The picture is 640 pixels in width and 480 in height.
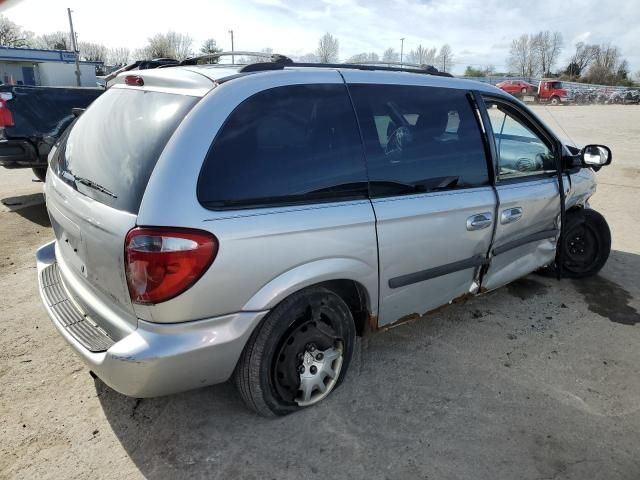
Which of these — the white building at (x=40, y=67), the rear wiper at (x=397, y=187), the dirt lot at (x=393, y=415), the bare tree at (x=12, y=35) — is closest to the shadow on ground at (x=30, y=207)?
the dirt lot at (x=393, y=415)

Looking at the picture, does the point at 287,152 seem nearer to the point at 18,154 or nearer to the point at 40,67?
the point at 18,154

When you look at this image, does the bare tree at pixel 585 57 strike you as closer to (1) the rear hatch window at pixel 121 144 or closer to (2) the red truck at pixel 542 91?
(2) the red truck at pixel 542 91

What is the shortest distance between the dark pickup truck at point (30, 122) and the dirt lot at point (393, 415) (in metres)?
3.39

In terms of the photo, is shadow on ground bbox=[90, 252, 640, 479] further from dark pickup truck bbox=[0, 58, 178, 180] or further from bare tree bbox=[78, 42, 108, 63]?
bare tree bbox=[78, 42, 108, 63]

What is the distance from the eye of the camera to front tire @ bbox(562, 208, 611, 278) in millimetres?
4480

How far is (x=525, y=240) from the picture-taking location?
359 cm

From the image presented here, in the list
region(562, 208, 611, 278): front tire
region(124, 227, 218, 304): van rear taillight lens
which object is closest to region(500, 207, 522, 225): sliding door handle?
region(562, 208, 611, 278): front tire

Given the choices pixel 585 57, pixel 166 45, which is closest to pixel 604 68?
pixel 585 57

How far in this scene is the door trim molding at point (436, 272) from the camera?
274 cm

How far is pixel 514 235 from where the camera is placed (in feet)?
11.3

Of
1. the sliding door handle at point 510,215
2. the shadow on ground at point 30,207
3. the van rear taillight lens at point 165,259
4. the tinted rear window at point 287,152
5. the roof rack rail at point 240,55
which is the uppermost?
the roof rack rail at point 240,55

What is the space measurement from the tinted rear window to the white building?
172 feet

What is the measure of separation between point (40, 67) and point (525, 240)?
5926cm

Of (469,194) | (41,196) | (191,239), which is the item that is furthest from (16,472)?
(41,196)
